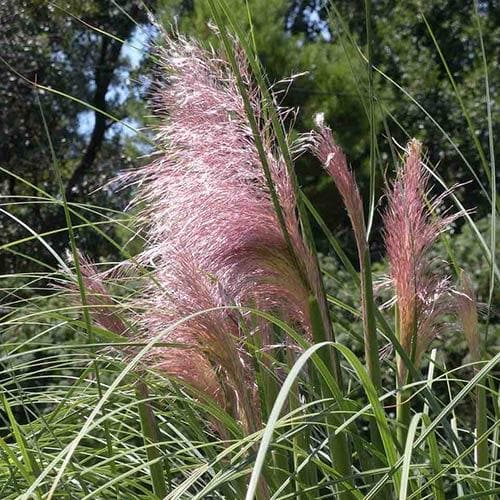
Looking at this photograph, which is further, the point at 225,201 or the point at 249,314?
the point at 249,314

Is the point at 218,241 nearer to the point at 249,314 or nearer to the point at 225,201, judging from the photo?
the point at 225,201

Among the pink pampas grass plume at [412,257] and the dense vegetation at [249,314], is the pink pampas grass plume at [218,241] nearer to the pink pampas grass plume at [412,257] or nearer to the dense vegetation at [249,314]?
the dense vegetation at [249,314]

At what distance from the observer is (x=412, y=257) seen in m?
1.31

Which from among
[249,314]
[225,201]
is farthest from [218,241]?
[249,314]

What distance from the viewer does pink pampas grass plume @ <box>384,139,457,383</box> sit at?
1314 mm

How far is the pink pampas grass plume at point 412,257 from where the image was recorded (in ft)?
4.31

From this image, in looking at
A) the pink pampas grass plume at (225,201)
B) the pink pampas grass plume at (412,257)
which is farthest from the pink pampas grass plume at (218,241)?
the pink pampas grass plume at (412,257)

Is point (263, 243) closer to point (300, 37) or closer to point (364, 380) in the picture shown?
point (364, 380)

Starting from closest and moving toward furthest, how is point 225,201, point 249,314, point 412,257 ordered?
point 225,201 → point 412,257 → point 249,314

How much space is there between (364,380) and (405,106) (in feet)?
24.6

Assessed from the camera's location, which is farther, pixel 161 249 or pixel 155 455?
pixel 155 455

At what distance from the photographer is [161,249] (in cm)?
128

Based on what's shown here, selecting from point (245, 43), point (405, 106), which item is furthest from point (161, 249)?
point (405, 106)

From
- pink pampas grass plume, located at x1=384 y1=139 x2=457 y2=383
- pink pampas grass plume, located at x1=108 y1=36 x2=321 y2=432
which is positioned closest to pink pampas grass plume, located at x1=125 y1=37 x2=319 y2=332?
pink pampas grass plume, located at x1=108 y1=36 x2=321 y2=432
